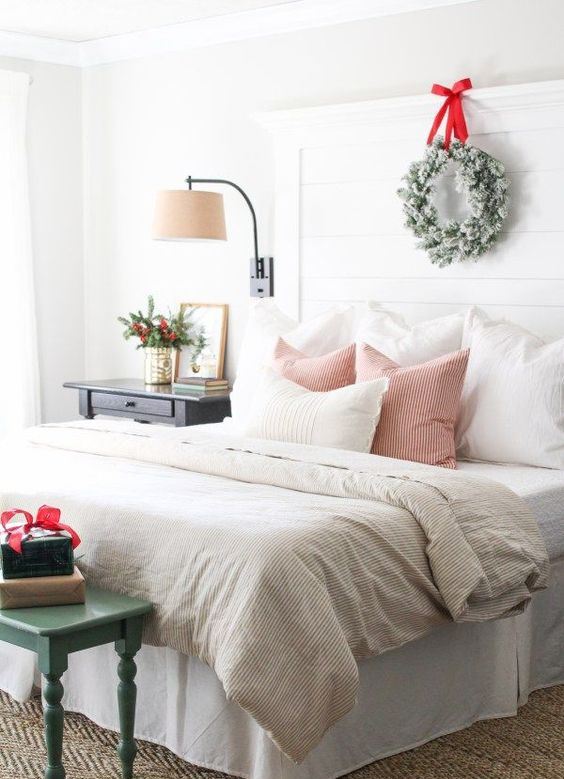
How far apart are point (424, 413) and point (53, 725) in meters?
1.62

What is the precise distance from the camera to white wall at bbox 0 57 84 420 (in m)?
5.66

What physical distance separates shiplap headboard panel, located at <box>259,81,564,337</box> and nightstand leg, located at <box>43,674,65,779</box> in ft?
7.73

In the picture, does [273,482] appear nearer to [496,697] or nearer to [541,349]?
[496,697]

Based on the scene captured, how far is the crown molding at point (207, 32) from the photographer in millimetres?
4570

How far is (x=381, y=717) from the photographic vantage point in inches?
113

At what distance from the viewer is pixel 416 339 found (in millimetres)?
3994

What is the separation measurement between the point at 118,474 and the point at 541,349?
4.78 feet

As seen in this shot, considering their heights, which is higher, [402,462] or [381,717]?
[402,462]

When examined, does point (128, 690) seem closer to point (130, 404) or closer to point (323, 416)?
point (323, 416)

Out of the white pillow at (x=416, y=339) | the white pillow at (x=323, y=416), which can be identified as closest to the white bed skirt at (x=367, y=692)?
the white pillow at (x=323, y=416)

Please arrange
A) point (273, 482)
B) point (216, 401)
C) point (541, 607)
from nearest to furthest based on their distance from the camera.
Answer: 1. point (273, 482)
2. point (541, 607)
3. point (216, 401)

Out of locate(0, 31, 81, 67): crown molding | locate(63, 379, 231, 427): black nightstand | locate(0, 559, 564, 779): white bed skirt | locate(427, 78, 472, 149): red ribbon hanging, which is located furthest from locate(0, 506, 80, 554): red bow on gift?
locate(0, 31, 81, 67): crown molding

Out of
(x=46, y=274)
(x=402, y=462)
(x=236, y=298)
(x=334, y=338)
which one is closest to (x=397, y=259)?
(x=334, y=338)

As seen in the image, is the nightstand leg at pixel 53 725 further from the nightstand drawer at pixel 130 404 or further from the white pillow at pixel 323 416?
the nightstand drawer at pixel 130 404
